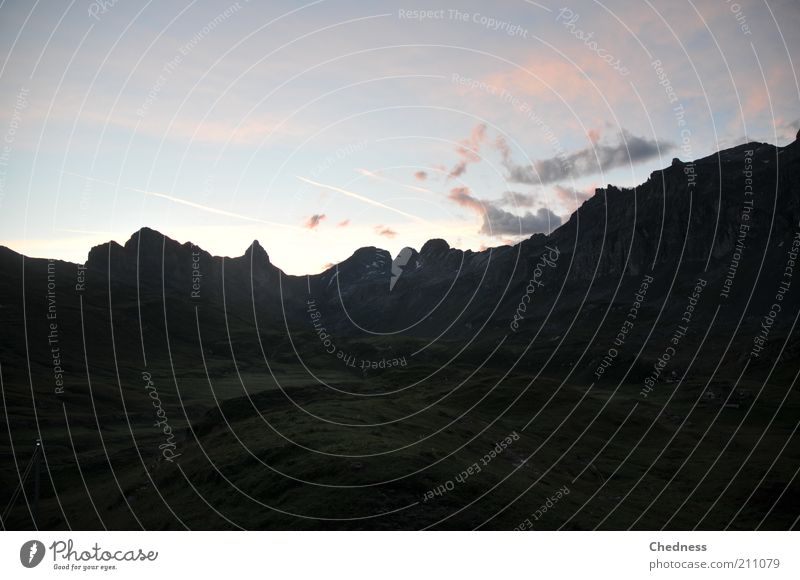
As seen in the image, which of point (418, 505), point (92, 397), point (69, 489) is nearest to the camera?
point (418, 505)

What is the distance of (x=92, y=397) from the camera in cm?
18475

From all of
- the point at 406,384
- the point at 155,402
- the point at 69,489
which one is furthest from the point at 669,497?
the point at 155,402

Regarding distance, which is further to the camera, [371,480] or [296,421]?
[296,421]

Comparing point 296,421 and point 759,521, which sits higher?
point 296,421

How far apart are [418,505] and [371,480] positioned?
16.2 ft

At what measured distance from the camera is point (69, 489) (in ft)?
317

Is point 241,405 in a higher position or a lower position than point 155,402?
higher

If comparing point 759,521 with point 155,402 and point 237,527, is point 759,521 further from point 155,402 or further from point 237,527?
point 155,402

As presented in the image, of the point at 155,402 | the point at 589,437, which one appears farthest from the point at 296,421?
the point at 155,402
